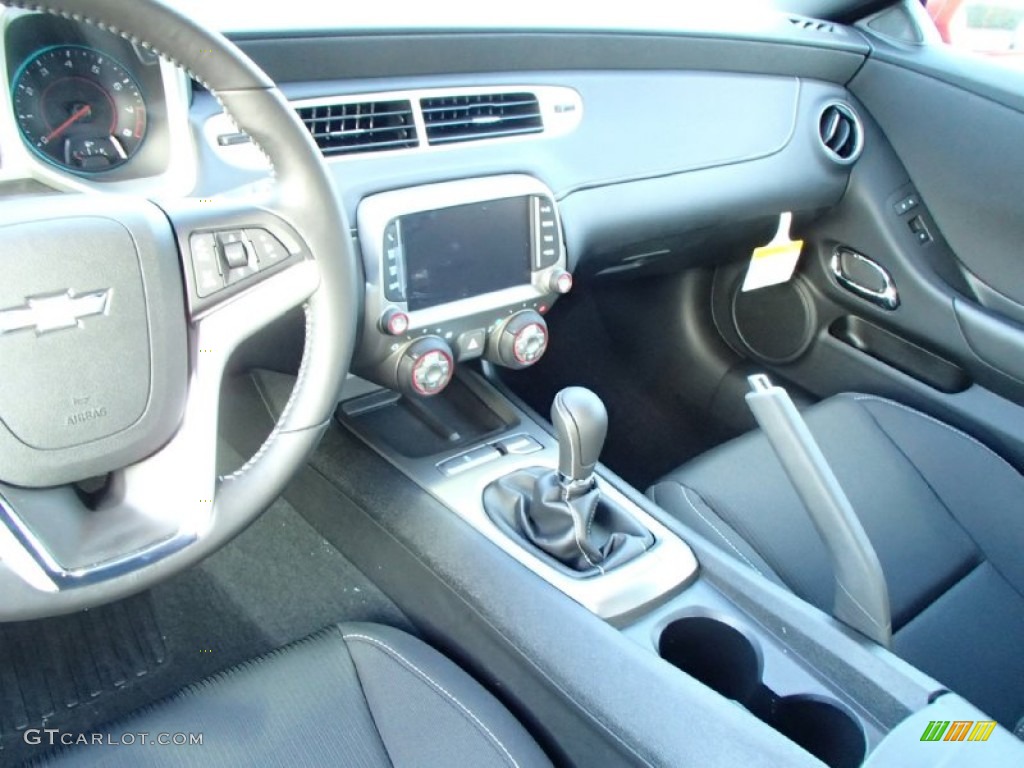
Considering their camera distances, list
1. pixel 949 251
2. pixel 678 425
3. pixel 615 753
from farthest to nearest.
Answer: pixel 678 425 → pixel 949 251 → pixel 615 753

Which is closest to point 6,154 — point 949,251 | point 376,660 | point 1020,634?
point 376,660

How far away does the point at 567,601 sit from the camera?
0.97 metres

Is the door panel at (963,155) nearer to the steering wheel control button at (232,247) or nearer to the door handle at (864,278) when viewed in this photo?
the door handle at (864,278)

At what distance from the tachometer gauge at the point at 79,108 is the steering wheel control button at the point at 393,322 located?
327 millimetres

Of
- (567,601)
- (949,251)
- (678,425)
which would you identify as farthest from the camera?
(678,425)

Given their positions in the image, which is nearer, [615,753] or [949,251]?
[615,753]

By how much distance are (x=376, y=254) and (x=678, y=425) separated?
1173 mm

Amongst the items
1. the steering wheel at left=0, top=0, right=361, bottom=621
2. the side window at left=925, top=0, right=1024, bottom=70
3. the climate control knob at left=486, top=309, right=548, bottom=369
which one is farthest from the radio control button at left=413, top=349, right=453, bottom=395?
the side window at left=925, top=0, right=1024, bottom=70

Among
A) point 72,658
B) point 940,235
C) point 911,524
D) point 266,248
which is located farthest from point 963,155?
point 72,658

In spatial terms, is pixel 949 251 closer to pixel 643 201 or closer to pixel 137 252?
pixel 643 201

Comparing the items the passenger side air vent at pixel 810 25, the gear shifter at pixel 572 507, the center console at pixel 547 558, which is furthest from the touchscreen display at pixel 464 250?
the passenger side air vent at pixel 810 25

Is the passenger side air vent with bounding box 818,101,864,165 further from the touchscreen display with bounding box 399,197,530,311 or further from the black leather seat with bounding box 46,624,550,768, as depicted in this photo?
the black leather seat with bounding box 46,624,550,768

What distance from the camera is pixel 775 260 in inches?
70.2

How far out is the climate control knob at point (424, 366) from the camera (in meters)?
1.09
